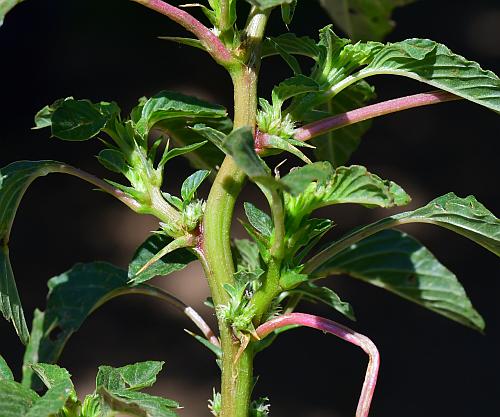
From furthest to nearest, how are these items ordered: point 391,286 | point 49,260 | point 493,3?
point 493,3, point 49,260, point 391,286

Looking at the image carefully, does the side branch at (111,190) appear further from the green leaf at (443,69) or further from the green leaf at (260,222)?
the green leaf at (443,69)

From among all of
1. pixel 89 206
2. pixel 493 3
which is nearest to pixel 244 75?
pixel 89 206

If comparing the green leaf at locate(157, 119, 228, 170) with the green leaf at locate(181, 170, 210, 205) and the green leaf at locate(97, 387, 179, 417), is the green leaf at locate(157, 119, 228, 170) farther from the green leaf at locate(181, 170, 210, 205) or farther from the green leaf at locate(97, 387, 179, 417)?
the green leaf at locate(97, 387, 179, 417)

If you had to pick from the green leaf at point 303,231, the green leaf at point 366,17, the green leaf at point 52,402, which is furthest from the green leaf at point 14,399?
the green leaf at point 366,17

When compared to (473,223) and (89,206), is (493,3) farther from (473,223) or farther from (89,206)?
(473,223)

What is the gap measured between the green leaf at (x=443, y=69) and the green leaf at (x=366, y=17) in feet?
0.49

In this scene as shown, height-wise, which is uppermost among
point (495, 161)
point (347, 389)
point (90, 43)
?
point (90, 43)

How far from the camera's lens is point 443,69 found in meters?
0.82

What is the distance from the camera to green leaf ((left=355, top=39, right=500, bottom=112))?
2.64 ft

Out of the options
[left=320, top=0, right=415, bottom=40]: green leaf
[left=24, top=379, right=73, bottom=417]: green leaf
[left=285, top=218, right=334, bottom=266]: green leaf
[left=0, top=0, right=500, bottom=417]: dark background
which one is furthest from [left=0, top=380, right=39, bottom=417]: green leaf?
[left=0, top=0, right=500, bottom=417]: dark background

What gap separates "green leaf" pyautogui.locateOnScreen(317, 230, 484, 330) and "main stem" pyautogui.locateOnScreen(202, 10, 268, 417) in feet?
0.73

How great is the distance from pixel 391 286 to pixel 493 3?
12.9 feet

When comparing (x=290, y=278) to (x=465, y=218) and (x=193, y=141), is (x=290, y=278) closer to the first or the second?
(x=465, y=218)

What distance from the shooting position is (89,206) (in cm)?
392
